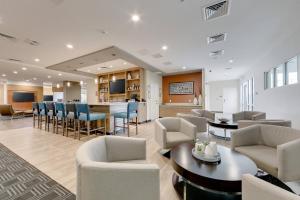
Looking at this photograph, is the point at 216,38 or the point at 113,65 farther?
the point at 113,65

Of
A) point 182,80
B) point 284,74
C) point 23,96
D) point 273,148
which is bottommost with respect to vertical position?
point 273,148

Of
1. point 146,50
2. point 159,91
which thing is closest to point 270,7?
point 146,50

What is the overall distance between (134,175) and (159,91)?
772 cm

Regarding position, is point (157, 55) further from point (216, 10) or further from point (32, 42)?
point (32, 42)

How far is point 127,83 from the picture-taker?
25.6 ft

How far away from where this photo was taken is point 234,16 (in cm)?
287

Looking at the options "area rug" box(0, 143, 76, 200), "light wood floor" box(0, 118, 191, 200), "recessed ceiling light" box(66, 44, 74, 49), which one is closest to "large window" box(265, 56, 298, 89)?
"light wood floor" box(0, 118, 191, 200)

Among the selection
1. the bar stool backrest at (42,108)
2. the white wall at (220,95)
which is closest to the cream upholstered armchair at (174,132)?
the bar stool backrest at (42,108)

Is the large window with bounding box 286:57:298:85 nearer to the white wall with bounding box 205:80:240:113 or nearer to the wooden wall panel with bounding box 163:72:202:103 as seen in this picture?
the wooden wall panel with bounding box 163:72:202:103

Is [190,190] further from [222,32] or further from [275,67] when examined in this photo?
[275,67]

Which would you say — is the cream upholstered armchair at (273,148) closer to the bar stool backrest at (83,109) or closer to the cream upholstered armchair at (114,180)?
the cream upholstered armchair at (114,180)

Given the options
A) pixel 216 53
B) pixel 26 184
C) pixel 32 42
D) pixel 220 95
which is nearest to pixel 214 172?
pixel 26 184

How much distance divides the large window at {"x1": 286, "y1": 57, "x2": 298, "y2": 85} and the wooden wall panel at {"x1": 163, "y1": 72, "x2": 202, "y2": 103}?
4112 millimetres

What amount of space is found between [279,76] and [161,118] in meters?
3.95
